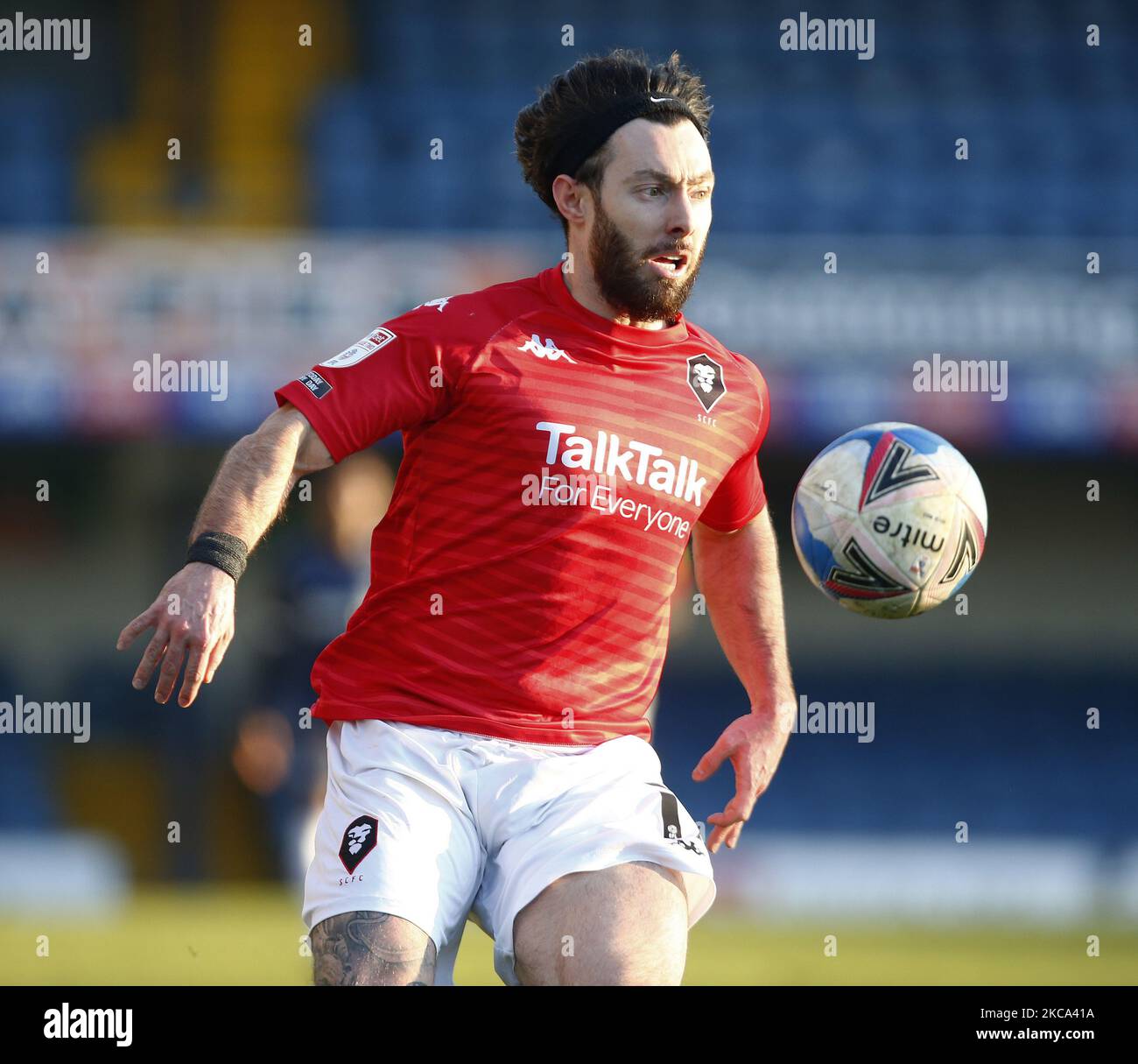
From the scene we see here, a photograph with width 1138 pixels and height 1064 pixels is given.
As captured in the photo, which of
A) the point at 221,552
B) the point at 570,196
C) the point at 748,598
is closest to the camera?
the point at 221,552

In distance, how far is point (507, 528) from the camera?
3867 mm

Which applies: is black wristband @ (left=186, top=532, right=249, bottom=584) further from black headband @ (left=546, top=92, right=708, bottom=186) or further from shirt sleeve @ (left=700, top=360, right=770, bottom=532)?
black headband @ (left=546, top=92, right=708, bottom=186)

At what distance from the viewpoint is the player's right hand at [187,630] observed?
314 centimetres

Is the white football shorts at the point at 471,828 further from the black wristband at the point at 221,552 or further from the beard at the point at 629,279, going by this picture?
the beard at the point at 629,279

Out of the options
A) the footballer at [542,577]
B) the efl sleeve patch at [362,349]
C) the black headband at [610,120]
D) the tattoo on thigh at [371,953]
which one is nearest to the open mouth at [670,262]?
the footballer at [542,577]

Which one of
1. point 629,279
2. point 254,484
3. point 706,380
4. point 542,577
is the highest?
point 629,279

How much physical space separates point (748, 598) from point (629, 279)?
2.95 ft

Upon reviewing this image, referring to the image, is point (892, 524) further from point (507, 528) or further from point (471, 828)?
point (471, 828)

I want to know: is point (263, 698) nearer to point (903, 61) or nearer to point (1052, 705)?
point (1052, 705)

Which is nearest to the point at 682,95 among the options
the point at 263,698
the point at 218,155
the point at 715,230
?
the point at 263,698

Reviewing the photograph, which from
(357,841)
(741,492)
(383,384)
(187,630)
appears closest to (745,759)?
(741,492)

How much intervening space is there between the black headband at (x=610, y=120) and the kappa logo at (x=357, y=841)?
5.58 feet

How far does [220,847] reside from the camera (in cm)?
1155

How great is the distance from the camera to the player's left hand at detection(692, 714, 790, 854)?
13.5ft
